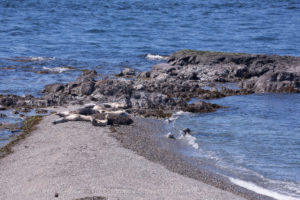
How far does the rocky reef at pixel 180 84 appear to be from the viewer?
23.0 m

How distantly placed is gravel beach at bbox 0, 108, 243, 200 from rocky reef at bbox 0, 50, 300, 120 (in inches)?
232

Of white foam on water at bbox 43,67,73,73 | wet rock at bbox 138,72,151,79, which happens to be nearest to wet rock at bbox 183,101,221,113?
wet rock at bbox 138,72,151,79

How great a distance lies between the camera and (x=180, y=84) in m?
27.0

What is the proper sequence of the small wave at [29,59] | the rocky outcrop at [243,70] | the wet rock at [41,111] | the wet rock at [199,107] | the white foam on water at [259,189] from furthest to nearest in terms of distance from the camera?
the small wave at [29,59]
the rocky outcrop at [243,70]
the wet rock at [199,107]
the wet rock at [41,111]
the white foam on water at [259,189]

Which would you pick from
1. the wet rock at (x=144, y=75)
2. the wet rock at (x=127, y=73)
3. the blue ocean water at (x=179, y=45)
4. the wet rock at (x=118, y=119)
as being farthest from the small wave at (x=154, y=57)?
the wet rock at (x=118, y=119)

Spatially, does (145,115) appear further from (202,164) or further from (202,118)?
(202,164)

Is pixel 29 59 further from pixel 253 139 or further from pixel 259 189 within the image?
pixel 259 189

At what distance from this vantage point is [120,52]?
41.2 meters

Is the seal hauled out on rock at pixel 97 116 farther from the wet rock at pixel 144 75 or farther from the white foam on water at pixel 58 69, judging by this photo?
the white foam on water at pixel 58 69

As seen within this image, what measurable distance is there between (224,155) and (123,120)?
480 cm

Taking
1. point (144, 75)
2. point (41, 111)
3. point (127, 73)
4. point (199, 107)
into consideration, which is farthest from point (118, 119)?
point (127, 73)

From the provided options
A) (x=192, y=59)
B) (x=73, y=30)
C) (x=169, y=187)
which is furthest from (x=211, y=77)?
(x=73, y=30)

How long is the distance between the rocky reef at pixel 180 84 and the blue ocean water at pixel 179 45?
58.0 inches

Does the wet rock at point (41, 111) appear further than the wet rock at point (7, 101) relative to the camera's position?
No
